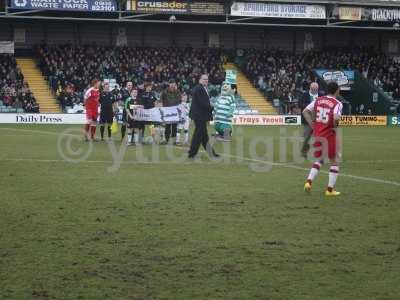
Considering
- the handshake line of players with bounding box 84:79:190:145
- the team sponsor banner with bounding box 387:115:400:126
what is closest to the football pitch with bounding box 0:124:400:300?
the handshake line of players with bounding box 84:79:190:145

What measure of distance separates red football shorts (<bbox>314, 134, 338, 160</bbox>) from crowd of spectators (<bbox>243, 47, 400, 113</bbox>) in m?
34.8

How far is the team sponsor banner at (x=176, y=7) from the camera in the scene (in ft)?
147

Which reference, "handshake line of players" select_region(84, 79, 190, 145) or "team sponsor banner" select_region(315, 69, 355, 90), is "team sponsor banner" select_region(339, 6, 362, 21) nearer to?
"team sponsor banner" select_region(315, 69, 355, 90)

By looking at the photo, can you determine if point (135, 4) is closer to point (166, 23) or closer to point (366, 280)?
point (166, 23)

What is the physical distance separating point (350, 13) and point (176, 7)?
11.9 metres

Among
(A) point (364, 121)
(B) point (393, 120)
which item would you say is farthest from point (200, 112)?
(B) point (393, 120)

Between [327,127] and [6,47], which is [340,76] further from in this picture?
[327,127]

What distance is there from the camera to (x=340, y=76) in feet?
160

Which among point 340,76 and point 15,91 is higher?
point 340,76

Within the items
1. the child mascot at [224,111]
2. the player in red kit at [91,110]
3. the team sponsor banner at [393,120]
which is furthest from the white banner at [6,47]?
the child mascot at [224,111]

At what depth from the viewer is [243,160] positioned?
709 inches

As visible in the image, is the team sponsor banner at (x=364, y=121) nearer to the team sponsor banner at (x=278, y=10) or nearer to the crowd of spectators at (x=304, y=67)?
the crowd of spectators at (x=304, y=67)

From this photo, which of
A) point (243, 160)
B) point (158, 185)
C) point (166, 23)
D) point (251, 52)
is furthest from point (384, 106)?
point (158, 185)

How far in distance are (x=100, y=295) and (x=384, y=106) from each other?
4435 centimetres
